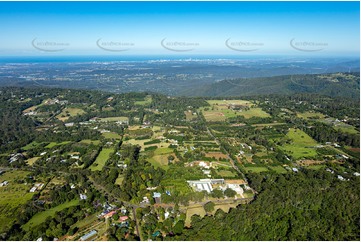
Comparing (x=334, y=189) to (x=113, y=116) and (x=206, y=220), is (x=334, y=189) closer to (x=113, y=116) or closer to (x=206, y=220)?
(x=206, y=220)

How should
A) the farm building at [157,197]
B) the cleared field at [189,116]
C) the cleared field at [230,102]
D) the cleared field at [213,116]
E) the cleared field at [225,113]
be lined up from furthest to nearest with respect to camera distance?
the cleared field at [230,102]
the cleared field at [225,113]
the cleared field at [189,116]
the cleared field at [213,116]
the farm building at [157,197]

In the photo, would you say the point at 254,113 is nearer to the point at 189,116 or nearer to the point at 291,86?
the point at 189,116

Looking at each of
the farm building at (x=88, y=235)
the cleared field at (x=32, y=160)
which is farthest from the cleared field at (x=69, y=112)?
the farm building at (x=88, y=235)

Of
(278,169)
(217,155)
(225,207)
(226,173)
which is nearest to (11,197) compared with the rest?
(225,207)

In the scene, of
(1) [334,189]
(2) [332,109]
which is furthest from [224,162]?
(2) [332,109]

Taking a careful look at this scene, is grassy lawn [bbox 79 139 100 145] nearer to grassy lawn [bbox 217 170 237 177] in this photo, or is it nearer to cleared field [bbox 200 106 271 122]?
grassy lawn [bbox 217 170 237 177]

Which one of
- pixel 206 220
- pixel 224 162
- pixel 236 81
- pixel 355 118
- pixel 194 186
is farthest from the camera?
pixel 236 81

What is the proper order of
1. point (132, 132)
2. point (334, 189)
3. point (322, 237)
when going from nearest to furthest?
1. point (322, 237)
2. point (334, 189)
3. point (132, 132)

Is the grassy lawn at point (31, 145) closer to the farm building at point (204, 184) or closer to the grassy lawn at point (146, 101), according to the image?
the farm building at point (204, 184)
